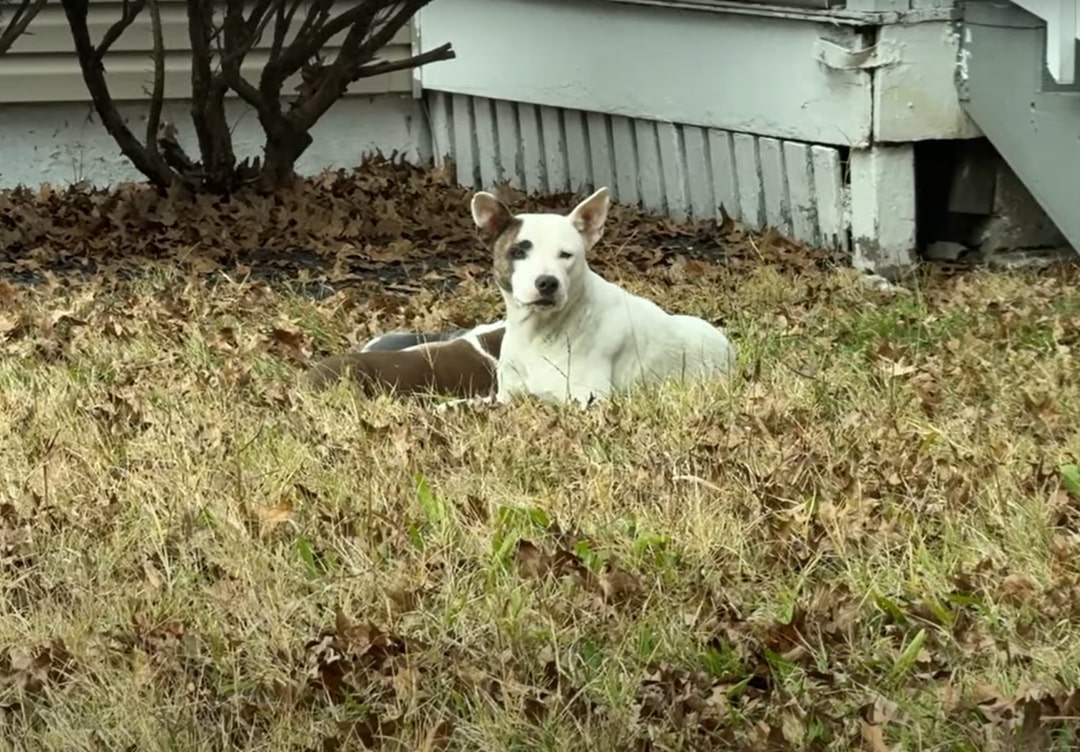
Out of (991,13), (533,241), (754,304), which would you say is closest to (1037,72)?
(991,13)

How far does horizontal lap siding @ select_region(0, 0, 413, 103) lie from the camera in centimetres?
1185

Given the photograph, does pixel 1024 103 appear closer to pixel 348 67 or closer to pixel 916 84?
pixel 916 84

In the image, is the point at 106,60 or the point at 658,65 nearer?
the point at 658,65

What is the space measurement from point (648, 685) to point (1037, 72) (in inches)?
225

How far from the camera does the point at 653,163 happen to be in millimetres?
11234

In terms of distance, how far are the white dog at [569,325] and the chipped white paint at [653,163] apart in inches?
126

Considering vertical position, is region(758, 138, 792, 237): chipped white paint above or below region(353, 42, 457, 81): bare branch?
below

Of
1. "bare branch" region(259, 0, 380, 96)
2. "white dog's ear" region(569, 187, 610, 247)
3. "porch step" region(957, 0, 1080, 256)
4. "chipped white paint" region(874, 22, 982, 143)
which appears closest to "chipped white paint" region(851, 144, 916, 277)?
"chipped white paint" region(874, 22, 982, 143)

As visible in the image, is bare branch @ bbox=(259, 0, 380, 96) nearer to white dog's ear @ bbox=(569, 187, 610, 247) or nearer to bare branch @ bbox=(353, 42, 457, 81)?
bare branch @ bbox=(353, 42, 457, 81)

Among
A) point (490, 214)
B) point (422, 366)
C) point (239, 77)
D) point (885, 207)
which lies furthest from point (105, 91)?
point (490, 214)

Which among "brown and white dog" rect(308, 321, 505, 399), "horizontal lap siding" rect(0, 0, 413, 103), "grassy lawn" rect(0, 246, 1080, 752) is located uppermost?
"horizontal lap siding" rect(0, 0, 413, 103)

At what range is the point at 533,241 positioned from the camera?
21.9ft

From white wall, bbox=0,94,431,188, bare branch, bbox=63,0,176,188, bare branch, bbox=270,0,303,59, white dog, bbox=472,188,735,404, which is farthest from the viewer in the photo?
white wall, bbox=0,94,431,188

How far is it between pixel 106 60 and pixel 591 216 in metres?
6.13
